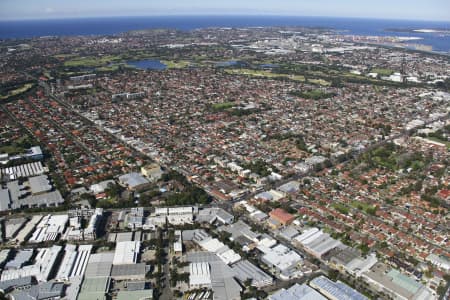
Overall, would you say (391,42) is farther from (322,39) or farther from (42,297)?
(42,297)

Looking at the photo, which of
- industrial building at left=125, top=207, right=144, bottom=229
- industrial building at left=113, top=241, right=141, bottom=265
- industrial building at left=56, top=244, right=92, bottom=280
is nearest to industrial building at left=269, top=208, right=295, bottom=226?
industrial building at left=125, top=207, right=144, bottom=229

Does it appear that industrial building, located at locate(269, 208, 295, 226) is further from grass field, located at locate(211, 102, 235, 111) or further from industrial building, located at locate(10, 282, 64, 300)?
grass field, located at locate(211, 102, 235, 111)

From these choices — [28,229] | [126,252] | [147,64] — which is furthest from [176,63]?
[126,252]

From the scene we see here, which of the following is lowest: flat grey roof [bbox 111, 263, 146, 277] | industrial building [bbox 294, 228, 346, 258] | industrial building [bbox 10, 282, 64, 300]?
industrial building [bbox 10, 282, 64, 300]

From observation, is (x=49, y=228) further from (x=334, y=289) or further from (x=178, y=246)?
(x=334, y=289)

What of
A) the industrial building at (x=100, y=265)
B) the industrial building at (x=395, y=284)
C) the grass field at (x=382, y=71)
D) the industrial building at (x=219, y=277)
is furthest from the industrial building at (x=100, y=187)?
the grass field at (x=382, y=71)

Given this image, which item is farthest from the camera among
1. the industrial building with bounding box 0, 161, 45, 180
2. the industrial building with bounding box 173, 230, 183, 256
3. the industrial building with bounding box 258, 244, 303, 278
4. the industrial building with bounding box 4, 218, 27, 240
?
the industrial building with bounding box 0, 161, 45, 180
